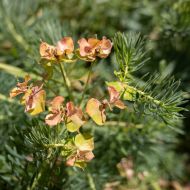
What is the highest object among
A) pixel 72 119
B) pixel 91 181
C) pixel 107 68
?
pixel 107 68

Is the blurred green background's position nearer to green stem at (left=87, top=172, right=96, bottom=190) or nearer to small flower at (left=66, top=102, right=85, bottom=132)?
green stem at (left=87, top=172, right=96, bottom=190)

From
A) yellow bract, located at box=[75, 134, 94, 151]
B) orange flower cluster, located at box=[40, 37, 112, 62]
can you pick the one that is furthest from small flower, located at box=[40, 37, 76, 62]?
yellow bract, located at box=[75, 134, 94, 151]

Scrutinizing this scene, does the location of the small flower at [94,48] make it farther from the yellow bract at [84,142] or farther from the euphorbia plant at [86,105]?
the yellow bract at [84,142]

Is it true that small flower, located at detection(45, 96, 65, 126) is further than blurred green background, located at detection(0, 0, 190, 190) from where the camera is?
No

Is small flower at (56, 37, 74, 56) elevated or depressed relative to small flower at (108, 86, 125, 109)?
elevated

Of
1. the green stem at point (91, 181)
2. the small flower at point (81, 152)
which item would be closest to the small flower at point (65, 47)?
the small flower at point (81, 152)

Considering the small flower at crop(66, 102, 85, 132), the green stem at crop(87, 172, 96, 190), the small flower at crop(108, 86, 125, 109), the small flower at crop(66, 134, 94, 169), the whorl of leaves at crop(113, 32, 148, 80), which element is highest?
the whorl of leaves at crop(113, 32, 148, 80)

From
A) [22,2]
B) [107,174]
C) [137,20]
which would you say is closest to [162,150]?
[107,174]

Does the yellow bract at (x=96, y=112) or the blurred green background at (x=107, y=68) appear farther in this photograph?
the blurred green background at (x=107, y=68)

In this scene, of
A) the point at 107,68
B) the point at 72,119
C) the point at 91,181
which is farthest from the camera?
the point at 107,68

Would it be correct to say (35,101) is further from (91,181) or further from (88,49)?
(91,181)

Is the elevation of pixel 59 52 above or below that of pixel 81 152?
above

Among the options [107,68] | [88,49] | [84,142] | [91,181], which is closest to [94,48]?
[88,49]
